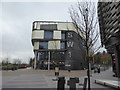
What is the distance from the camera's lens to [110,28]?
3247 cm

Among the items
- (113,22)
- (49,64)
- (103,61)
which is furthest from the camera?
(103,61)

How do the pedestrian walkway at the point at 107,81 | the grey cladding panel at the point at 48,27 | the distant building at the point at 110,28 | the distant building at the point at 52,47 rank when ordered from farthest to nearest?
the grey cladding panel at the point at 48,27 → the distant building at the point at 52,47 → the distant building at the point at 110,28 → the pedestrian walkway at the point at 107,81

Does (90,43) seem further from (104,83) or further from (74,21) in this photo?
(104,83)

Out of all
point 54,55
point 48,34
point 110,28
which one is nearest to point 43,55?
point 54,55

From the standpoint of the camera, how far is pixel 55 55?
78.5 m

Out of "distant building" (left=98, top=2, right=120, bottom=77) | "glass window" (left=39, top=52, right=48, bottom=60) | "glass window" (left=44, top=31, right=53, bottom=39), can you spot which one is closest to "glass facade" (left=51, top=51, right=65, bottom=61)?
"glass window" (left=39, top=52, right=48, bottom=60)

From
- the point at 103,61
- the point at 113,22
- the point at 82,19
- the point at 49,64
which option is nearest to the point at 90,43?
the point at 82,19

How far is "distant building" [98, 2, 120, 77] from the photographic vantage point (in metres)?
19.2

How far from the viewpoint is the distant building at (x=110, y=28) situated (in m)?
19.2

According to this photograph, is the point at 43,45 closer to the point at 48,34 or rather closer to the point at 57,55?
the point at 48,34

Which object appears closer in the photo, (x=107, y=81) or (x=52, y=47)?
(x=107, y=81)

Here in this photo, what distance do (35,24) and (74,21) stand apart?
2645 inches

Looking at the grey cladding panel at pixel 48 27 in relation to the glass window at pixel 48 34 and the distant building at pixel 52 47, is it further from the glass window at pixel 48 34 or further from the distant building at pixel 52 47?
the glass window at pixel 48 34

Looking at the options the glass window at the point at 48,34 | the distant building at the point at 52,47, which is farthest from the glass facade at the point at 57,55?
the glass window at the point at 48,34
